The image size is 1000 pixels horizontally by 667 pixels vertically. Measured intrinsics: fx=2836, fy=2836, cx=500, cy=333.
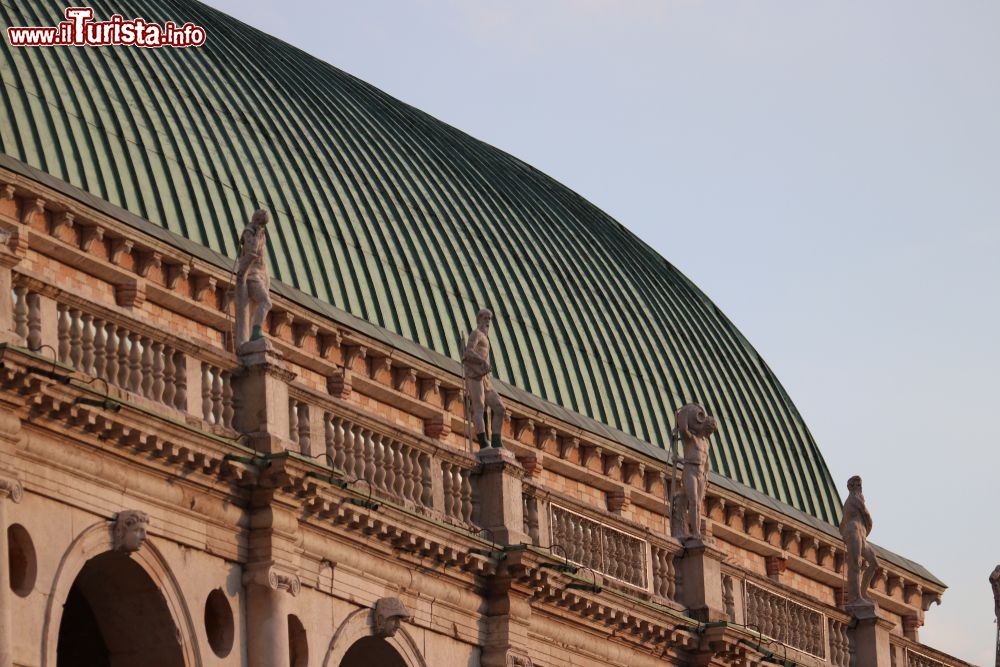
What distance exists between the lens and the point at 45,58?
1855 inches

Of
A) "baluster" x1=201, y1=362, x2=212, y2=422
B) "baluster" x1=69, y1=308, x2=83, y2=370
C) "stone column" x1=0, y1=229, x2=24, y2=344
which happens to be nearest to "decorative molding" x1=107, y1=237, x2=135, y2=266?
"baluster" x1=201, y1=362, x2=212, y2=422

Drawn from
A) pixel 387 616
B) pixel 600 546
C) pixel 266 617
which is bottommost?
pixel 266 617

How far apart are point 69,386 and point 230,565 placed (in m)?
4.35

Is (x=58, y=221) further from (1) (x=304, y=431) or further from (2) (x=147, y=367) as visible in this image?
(2) (x=147, y=367)

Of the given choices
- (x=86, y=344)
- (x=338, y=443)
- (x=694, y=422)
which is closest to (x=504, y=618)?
(x=338, y=443)

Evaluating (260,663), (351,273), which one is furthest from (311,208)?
(260,663)

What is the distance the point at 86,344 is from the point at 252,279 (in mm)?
4546

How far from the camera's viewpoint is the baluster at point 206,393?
3834 centimetres

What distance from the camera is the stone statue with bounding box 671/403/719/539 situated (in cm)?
4909

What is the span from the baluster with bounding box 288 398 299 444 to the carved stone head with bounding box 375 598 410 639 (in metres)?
2.87

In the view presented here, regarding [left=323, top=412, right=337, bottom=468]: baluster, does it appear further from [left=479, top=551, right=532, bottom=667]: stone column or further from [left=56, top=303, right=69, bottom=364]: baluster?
[left=56, top=303, right=69, bottom=364]: baluster

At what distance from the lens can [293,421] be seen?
39.9 meters

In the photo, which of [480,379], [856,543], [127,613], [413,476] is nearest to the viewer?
[127,613]

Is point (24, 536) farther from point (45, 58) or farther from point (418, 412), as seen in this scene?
point (418, 412)
